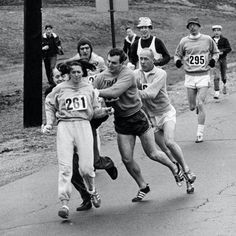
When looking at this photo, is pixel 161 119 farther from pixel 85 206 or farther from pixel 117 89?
pixel 85 206

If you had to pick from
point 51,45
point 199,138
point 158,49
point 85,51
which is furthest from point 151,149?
point 51,45

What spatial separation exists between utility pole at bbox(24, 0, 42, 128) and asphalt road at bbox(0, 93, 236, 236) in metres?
3.79

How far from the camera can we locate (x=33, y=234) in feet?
26.0

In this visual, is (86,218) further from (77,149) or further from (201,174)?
(201,174)

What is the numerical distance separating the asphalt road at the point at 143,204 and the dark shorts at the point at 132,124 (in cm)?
79

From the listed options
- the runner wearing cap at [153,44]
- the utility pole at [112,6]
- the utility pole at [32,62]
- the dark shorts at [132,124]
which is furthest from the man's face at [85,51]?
the utility pole at [112,6]

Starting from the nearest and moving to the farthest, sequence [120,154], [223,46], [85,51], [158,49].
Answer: [120,154] < [85,51] < [158,49] < [223,46]

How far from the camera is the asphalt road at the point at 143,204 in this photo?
306 inches

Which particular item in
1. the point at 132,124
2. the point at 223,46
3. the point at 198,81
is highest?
the point at 132,124

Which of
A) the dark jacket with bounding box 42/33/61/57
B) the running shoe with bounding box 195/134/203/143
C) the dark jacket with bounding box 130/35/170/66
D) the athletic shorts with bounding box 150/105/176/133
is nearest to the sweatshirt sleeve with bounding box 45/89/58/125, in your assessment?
the athletic shorts with bounding box 150/105/176/133

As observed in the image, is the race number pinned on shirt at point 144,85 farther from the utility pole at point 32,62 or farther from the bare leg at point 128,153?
the utility pole at point 32,62

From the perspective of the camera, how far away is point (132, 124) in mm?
8859

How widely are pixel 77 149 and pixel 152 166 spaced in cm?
275

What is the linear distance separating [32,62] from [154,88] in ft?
21.5
